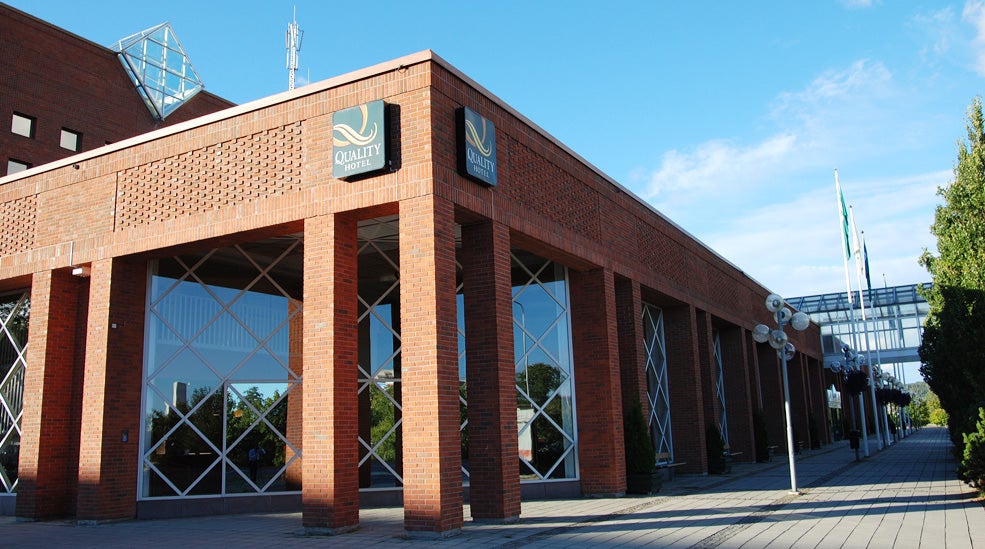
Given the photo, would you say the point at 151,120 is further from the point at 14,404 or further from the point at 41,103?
the point at 14,404

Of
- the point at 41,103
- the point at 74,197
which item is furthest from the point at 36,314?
the point at 41,103

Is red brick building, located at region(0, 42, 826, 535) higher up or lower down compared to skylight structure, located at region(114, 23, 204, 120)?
lower down

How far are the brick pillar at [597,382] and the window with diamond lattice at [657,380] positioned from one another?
4775 mm

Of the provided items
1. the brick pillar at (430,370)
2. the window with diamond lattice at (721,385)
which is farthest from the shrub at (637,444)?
the window with diamond lattice at (721,385)

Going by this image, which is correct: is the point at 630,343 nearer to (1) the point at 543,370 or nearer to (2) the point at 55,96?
(1) the point at 543,370

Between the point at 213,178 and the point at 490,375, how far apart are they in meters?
6.02

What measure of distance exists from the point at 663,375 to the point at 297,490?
36.3 ft

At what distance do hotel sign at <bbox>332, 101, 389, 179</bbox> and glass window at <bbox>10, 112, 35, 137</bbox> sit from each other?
1725 centimetres

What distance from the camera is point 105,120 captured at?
2641 cm

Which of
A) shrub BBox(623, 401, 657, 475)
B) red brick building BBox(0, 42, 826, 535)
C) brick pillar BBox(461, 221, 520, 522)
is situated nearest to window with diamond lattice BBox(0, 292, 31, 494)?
red brick building BBox(0, 42, 826, 535)

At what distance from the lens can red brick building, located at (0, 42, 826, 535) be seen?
11078mm

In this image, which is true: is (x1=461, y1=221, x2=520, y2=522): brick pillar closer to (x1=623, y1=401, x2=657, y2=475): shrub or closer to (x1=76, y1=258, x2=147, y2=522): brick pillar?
(x1=623, y1=401, x2=657, y2=475): shrub

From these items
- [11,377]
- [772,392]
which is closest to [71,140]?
[11,377]

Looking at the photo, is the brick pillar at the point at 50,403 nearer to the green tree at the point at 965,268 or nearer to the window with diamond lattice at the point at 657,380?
the window with diamond lattice at the point at 657,380
